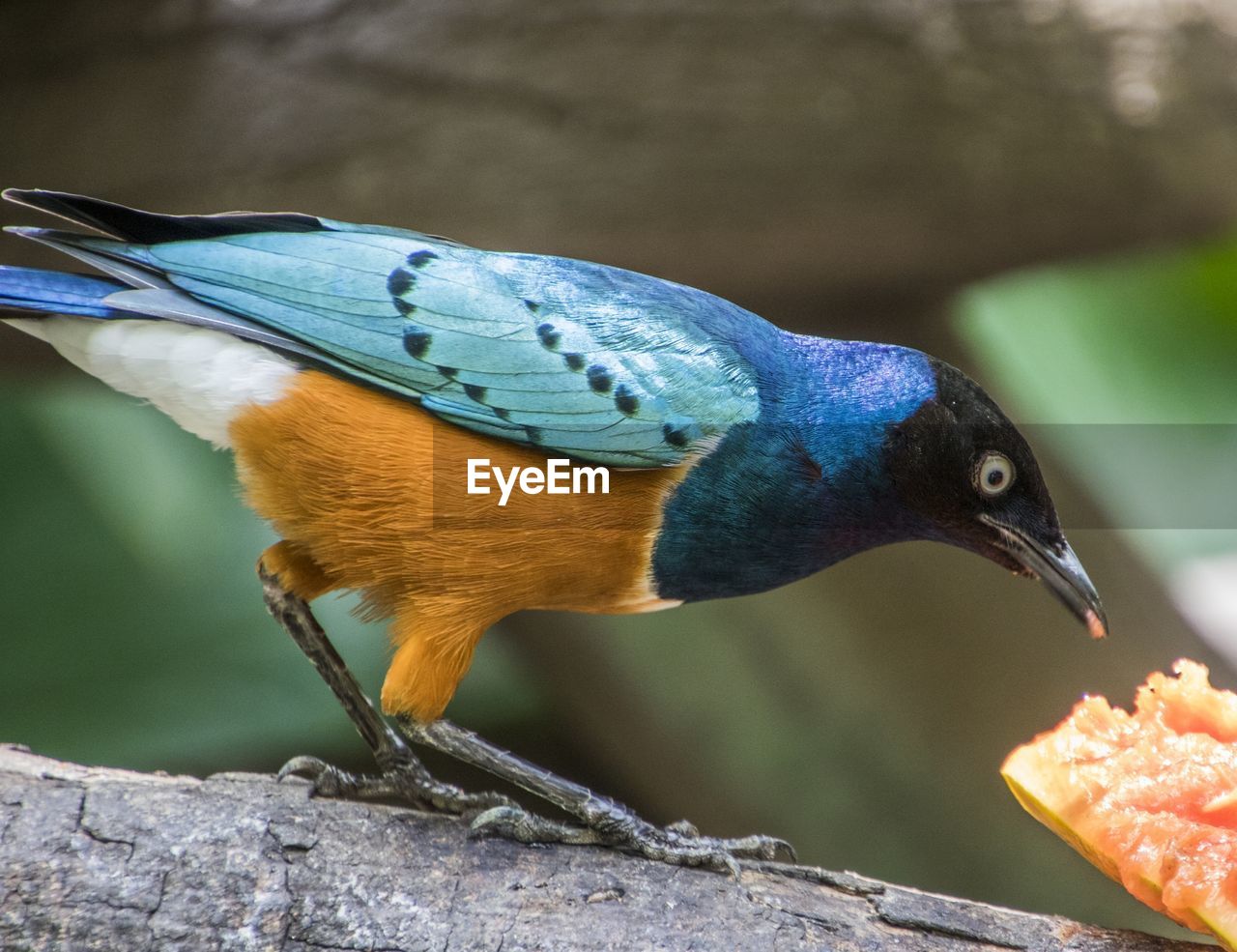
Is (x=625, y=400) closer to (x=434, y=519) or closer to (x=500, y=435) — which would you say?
(x=500, y=435)

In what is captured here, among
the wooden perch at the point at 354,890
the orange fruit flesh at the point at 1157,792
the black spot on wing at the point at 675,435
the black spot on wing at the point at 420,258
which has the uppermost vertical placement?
the black spot on wing at the point at 420,258

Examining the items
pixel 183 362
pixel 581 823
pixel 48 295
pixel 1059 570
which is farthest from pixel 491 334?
pixel 1059 570

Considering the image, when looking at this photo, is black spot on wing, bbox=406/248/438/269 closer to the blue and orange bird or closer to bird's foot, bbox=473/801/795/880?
the blue and orange bird

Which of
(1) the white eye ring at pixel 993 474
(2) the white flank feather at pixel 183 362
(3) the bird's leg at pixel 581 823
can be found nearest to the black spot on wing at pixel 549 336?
(2) the white flank feather at pixel 183 362

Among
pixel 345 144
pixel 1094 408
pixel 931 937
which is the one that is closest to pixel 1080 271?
pixel 1094 408

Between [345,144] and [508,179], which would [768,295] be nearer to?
[508,179]

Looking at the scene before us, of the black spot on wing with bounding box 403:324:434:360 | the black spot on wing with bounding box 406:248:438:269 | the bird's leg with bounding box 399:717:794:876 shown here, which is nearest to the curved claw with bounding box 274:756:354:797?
the bird's leg with bounding box 399:717:794:876

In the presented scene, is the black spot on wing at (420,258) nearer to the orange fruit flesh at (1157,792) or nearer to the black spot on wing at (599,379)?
the black spot on wing at (599,379)

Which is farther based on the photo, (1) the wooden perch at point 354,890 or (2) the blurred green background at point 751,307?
(2) the blurred green background at point 751,307
